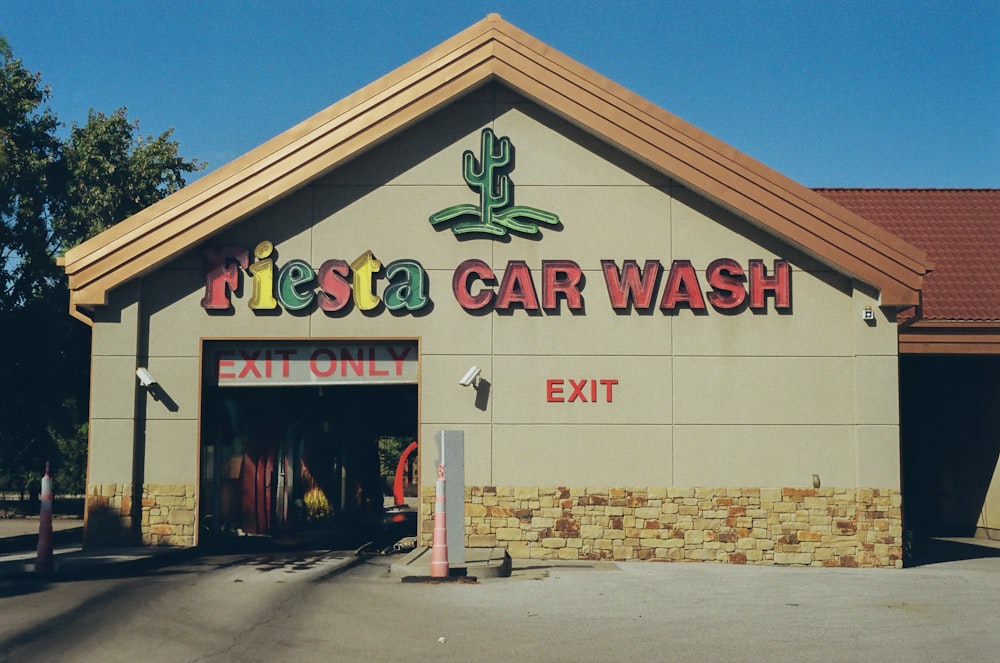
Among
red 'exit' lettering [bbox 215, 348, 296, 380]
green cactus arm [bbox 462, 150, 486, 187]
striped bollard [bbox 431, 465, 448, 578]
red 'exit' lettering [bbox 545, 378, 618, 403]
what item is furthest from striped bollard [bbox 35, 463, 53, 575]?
green cactus arm [bbox 462, 150, 486, 187]

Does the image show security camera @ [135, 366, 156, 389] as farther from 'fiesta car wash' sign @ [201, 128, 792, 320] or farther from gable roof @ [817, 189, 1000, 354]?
gable roof @ [817, 189, 1000, 354]

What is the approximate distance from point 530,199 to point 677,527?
6.20m

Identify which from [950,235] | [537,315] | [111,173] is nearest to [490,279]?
[537,315]

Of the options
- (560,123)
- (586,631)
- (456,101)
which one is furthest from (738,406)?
(586,631)

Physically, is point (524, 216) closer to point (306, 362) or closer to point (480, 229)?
point (480, 229)

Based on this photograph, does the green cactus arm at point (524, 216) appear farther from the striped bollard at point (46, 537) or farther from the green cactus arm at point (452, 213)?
the striped bollard at point (46, 537)

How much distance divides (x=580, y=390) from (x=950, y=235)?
1178 cm

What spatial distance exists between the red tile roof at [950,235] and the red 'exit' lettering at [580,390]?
6.95m

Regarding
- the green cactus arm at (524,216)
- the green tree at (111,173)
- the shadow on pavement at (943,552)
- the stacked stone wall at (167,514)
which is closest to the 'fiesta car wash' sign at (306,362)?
the stacked stone wall at (167,514)

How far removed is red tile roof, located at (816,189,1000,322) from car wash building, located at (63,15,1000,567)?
399 cm

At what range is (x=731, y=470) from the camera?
18.4 metres

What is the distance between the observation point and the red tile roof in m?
21.9

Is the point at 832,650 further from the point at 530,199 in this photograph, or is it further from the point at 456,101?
the point at 456,101

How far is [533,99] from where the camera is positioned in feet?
61.3
